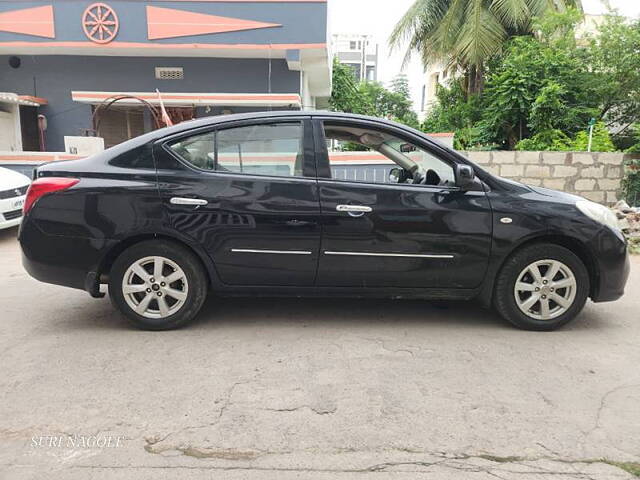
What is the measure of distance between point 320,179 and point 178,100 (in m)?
9.49

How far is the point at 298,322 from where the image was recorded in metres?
4.20

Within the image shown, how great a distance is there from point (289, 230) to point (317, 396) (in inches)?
52.4

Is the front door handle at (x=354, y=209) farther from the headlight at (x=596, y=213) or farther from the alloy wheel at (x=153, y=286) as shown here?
the headlight at (x=596, y=213)

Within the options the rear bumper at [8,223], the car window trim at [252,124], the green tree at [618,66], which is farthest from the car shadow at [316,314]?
the green tree at [618,66]

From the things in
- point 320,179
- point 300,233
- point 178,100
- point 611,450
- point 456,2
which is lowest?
point 611,450

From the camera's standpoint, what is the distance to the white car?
7539mm

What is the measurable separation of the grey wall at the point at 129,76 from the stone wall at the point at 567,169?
6.35 meters

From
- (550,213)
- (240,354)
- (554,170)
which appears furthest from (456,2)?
(240,354)

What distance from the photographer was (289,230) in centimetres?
385

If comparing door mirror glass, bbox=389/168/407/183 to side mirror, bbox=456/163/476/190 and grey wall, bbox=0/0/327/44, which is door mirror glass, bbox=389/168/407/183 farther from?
grey wall, bbox=0/0/327/44

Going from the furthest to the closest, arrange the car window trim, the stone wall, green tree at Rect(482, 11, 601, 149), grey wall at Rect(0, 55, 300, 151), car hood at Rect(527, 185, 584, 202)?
grey wall at Rect(0, 55, 300, 151)
green tree at Rect(482, 11, 601, 149)
the stone wall
car hood at Rect(527, 185, 584, 202)
the car window trim

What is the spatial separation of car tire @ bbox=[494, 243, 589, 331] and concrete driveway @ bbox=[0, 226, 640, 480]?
5.9 inches

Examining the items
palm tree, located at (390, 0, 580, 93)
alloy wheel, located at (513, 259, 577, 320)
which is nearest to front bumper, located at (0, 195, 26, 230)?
alloy wheel, located at (513, 259, 577, 320)

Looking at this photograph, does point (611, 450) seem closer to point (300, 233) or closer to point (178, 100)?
point (300, 233)
